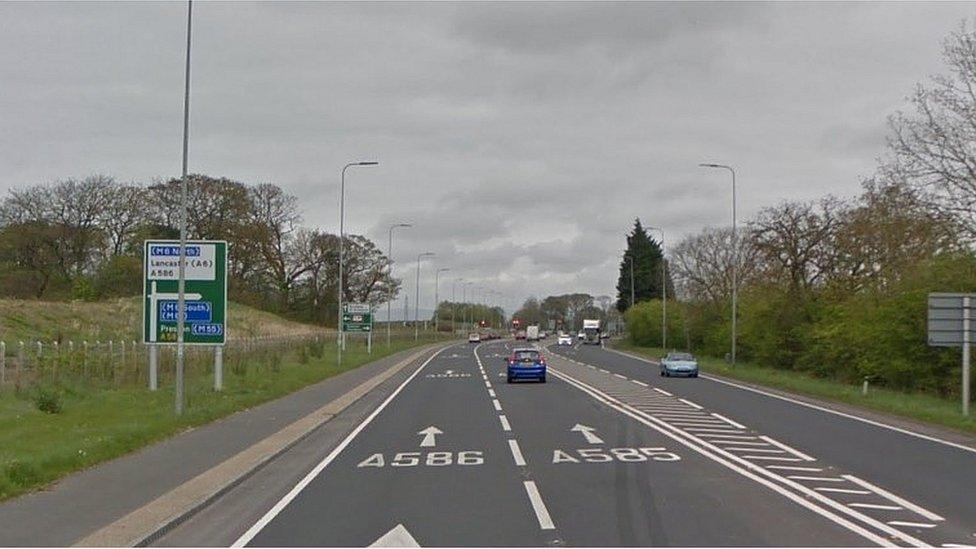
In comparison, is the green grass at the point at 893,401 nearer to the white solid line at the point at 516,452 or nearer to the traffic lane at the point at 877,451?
the traffic lane at the point at 877,451

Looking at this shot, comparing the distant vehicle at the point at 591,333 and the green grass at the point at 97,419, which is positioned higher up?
the distant vehicle at the point at 591,333

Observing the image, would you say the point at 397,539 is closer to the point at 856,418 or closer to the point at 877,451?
the point at 877,451

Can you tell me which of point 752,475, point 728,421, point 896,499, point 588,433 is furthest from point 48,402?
point 896,499

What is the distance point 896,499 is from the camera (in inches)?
509

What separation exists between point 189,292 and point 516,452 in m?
15.1

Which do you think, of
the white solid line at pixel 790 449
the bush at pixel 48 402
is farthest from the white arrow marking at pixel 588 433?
the bush at pixel 48 402

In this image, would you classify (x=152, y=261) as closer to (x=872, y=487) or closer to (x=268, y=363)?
(x=268, y=363)

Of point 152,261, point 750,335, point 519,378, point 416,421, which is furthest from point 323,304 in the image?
point 416,421

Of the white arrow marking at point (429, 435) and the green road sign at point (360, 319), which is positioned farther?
the green road sign at point (360, 319)

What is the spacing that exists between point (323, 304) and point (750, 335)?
46.7 meters

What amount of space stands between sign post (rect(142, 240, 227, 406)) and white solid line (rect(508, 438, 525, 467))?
12.6 metres

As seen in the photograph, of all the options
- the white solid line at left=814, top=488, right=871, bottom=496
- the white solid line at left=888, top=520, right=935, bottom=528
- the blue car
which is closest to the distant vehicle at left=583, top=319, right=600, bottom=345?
the blue car

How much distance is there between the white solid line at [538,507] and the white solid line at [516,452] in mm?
2301

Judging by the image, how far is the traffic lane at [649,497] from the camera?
10.3m
